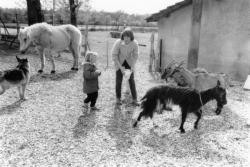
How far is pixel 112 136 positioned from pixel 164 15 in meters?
8.24

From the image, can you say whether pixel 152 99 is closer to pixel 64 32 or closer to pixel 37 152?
pixel 37 152

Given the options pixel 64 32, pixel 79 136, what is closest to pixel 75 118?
pixel 79 136

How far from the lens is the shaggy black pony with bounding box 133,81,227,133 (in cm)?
539

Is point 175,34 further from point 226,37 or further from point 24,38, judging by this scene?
point 24,38

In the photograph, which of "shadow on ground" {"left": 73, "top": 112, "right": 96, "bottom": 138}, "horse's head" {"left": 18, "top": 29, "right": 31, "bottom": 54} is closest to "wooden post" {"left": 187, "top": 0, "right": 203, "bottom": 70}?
"shadow on ground" {"left": 73, "top": 112, "right": 96, "bottom": 138}

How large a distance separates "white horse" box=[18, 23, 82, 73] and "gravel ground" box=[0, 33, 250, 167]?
2.74m

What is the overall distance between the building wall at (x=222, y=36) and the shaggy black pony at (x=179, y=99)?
17.4ft

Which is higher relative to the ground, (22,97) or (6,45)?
(6,45)

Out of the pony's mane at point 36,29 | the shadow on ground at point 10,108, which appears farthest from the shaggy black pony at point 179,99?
the pony's mane at point 36,29

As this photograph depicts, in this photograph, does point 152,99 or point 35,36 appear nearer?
point 152,99

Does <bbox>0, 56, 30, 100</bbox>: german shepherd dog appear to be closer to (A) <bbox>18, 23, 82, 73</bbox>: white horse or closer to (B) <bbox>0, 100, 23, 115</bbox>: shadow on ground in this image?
(B) <bbox>0, 100, 23, 115</bbox>: shadow on ground

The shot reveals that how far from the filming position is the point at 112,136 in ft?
17.3

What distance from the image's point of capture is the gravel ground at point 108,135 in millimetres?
4402

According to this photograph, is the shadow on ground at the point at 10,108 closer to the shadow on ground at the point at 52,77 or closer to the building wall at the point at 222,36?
the shadow on ground at the point at 52,77
